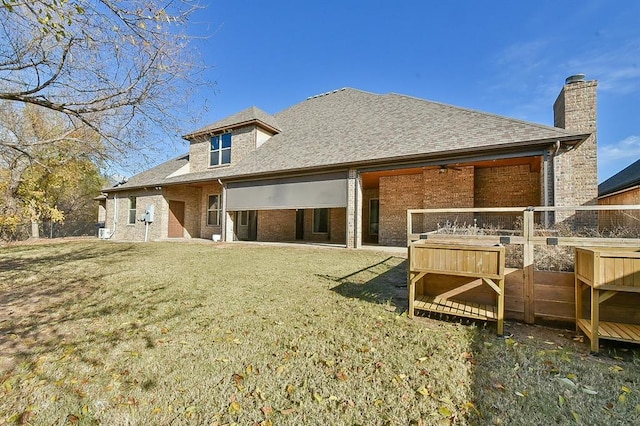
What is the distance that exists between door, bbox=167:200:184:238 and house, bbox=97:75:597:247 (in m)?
0.06

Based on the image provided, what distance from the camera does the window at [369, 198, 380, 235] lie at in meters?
14.6

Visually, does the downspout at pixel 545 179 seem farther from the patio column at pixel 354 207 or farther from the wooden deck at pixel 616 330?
the wooden deck at pixel 616 330

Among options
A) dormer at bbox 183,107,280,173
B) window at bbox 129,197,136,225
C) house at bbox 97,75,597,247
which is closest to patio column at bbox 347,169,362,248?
house at bbox 97,75,597,247

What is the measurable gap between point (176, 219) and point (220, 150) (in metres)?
5.03

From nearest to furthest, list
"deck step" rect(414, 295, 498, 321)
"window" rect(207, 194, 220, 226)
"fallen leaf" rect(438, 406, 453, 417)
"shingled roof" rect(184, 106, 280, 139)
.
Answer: "fallen leaf" rect(438, 406, 453, 417)
"deck step" rect(414, 295, 498, 321)
"shingled roof" rect(184, 106, 280, 139)
"window" rect(207, 194, 220, 226)

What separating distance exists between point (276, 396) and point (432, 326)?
2.17 metres

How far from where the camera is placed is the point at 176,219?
1708 cm

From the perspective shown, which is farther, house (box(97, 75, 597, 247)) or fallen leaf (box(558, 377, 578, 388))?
house (box(97, 75, 597, 247))

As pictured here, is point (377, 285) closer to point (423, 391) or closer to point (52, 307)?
point (423, 391)

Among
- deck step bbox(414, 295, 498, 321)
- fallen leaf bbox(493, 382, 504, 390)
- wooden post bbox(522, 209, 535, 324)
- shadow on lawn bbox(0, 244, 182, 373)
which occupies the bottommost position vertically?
shadow on lawn bbox(0, 244, 182, 373)

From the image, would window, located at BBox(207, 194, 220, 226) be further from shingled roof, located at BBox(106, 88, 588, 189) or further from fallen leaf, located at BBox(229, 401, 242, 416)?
fallen leaf, located at BBox(229, 401, 242, 416)

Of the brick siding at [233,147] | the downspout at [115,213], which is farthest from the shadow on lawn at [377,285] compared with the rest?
the downspout at [115,213]

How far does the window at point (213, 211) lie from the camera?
1692cm

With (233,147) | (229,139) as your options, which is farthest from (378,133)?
(229,139)
